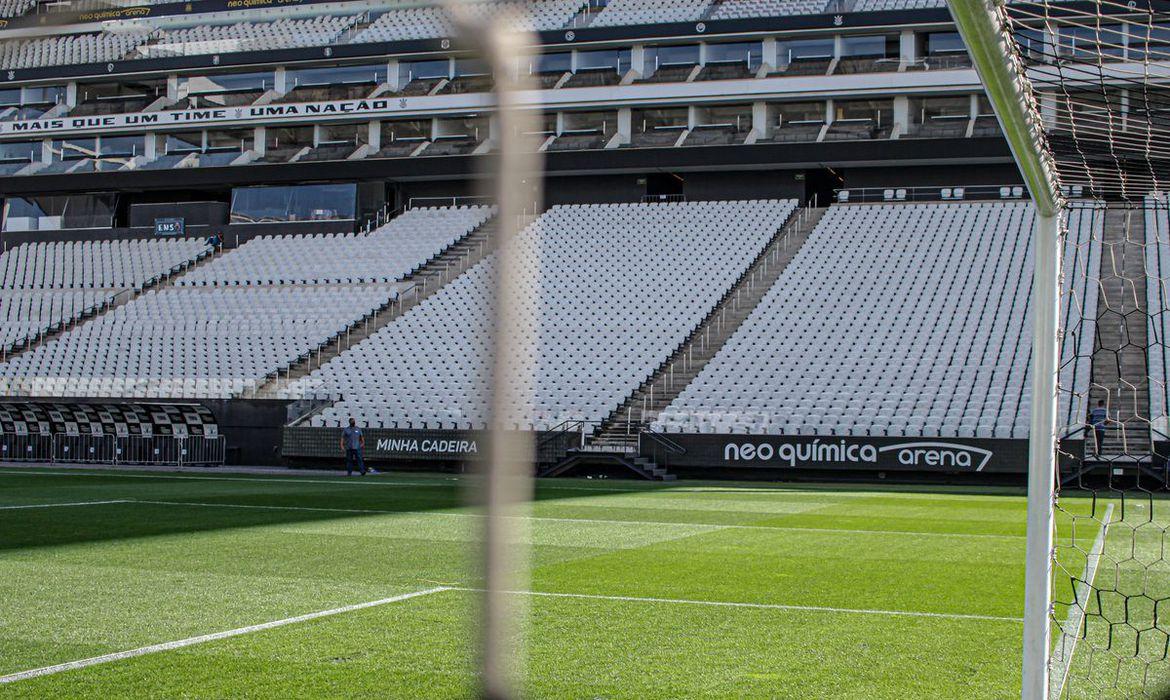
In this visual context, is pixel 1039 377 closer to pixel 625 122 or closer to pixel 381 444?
pixel 381 444

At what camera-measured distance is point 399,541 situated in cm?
1202

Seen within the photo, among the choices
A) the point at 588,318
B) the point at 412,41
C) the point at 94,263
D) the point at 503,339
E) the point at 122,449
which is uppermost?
the point at 412,41

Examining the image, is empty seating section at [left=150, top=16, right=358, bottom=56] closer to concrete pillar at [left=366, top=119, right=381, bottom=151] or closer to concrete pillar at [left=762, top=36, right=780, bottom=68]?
concrete pillar at [left=366, top=119, right=381, bottom=151]

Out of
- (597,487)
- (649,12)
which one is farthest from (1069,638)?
(649,12)

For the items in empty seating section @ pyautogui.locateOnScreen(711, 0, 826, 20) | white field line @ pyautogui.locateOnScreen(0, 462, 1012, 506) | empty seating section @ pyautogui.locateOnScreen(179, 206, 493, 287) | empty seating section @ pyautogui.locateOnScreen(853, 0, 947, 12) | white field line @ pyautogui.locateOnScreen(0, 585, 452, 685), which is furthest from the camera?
empty seating section @ pyautogui.locateOnScreen(711, 0, 826, 20)

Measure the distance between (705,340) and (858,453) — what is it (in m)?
7.14

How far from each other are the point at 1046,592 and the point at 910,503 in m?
13.4

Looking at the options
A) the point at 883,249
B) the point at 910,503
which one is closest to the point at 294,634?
the point at 910,503

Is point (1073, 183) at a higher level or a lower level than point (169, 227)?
lower

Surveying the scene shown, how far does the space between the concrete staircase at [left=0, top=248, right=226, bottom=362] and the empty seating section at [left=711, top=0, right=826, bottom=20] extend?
17960mm

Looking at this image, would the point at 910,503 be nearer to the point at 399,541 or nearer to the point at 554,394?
the point at 399,541

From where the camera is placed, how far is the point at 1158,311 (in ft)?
90.8

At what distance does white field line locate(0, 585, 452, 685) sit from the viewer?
19.1 ft

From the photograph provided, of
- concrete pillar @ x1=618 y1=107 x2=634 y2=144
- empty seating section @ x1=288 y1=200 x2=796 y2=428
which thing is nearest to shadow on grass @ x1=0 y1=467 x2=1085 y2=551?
empty seating section @ x1=288 y1=200 x2=796 y2=428
